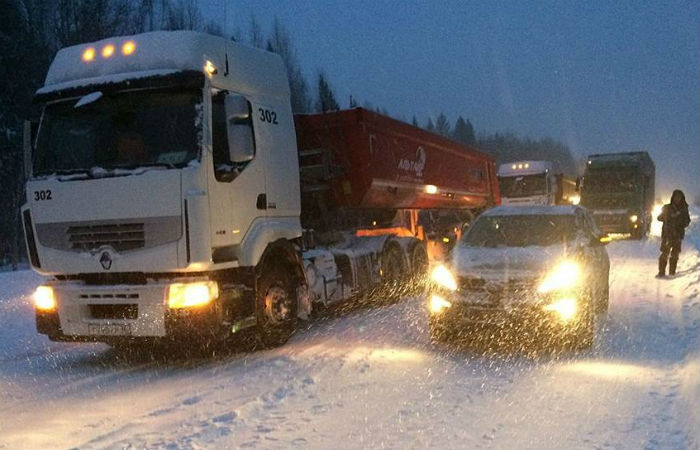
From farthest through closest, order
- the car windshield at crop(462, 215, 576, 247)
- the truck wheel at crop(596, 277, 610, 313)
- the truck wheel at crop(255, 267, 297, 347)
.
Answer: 1. the truck wheel at crop(596, 277, 610, 313)
2. the car windshield at crop(462, 215, 576, 247)
3. the truck wheel at crop(255, 267, 297, 347)

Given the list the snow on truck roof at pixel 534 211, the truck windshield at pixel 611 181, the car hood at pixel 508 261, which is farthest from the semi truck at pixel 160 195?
the truck windshield at pixel 611 181

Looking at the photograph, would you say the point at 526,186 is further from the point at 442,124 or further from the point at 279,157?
the point at 442,124

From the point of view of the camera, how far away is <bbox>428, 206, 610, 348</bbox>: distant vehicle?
22.1ft

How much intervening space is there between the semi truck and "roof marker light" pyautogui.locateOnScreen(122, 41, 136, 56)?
1 cm

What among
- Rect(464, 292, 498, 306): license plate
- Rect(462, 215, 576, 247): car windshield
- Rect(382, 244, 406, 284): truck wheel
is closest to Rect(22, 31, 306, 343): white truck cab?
Rect(464, 292, 498, 306): license plate

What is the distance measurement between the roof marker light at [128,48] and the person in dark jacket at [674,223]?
1058 cm

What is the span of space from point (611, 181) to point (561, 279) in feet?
72.8

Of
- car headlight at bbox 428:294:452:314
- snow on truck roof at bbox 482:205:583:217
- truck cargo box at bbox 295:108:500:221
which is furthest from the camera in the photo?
truck cargo box at bbox 295:108:500:221

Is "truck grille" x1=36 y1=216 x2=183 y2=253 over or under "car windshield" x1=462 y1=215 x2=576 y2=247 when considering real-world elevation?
over

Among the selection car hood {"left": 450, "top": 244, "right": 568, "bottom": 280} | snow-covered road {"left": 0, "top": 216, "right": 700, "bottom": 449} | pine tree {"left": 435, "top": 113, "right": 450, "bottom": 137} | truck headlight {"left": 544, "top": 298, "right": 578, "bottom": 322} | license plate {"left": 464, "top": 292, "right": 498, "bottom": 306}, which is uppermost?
pine tree {"left": 435, "top": 113, "right": 450, "bottom": 137}

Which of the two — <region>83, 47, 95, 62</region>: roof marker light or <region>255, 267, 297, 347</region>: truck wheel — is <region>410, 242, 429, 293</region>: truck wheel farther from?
<region>83, 47, 95, 62</region>: roof marker light

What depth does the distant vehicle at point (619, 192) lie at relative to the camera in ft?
85.4

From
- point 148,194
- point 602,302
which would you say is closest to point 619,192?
point 602,302

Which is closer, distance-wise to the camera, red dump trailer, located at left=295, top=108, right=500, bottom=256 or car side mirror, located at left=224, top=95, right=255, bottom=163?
car side mirror, located at left=224, top=95, right=255, bottom=163
